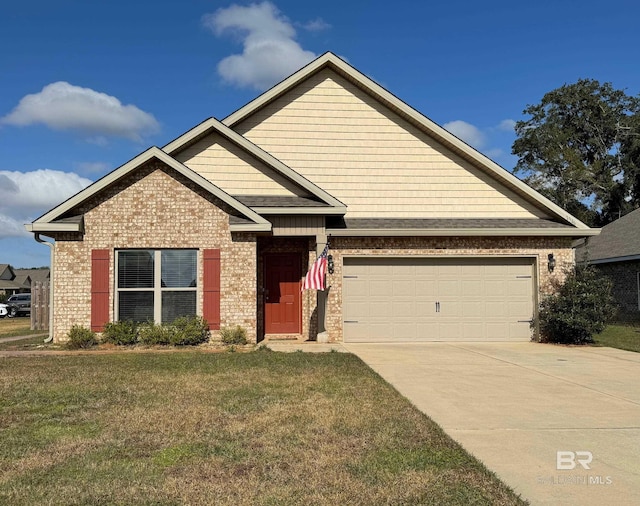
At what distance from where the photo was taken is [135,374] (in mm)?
9320

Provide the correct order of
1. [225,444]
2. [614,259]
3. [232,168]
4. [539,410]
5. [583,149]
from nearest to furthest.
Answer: [225,444], [539,410], [232,168], [614,259], [583,149]

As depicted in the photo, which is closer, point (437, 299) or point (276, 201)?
point (276, 201)

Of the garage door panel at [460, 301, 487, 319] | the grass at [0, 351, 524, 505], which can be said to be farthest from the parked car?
the garage door panel at [460, 301, 487, 319]

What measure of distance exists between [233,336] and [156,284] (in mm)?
2170

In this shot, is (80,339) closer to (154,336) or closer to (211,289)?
(154,336)

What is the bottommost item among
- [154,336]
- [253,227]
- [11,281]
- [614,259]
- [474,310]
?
[11,281]

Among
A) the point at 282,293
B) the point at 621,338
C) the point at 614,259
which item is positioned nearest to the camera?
the point at 282,293

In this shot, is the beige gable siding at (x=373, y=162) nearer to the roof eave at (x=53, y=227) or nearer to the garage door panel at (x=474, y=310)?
the garage door panel at (x=474, y=310)

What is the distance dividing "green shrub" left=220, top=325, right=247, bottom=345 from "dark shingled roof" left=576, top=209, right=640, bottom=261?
1612 centimetres

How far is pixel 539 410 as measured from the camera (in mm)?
7074

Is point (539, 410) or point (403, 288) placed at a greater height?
point (403, 288)

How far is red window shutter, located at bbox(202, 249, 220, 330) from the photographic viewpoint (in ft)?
43.5

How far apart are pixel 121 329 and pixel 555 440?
9.93m

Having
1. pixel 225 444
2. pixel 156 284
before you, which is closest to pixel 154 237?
pixel 156 284
